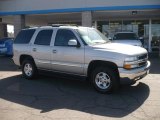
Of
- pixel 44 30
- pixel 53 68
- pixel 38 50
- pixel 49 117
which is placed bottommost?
pixel 49 117

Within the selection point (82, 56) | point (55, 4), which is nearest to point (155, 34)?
point (55, 4)

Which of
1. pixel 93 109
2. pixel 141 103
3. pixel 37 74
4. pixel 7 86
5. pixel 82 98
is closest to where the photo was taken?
pixel 93 109

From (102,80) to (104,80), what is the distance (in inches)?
2.6

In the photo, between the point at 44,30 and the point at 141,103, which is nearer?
the point at 141,103

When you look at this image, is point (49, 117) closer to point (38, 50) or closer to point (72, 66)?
point (72, 66)

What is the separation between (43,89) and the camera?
27.8ft

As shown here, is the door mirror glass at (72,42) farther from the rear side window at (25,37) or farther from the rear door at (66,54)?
the rear side window at (25,37)

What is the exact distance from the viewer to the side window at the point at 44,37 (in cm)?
912

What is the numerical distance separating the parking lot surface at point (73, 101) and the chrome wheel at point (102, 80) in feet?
Result: 0.88

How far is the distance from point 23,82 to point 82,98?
296cm

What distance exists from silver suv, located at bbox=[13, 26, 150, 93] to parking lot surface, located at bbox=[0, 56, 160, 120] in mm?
514

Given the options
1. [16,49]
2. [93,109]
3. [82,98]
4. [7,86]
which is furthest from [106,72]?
[16,49]

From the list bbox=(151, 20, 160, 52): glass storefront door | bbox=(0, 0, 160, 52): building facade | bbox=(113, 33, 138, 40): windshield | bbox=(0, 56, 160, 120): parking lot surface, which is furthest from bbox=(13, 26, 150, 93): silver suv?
bbox=(151, 20, 160, 52): glass storefront door

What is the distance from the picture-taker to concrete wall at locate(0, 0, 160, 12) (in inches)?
648
